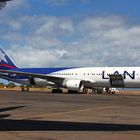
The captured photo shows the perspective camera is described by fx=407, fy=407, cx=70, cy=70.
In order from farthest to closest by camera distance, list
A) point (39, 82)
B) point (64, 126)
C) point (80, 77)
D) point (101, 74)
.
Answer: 1. point (39, 82)
2. point (80, 77)
3. point (101, 74)
4. point (64, 126)

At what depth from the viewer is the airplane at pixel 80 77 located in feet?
177

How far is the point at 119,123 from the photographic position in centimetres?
1602

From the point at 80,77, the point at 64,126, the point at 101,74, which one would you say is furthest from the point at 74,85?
the point at 64,126

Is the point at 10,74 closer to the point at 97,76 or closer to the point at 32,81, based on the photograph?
the point at 32,81

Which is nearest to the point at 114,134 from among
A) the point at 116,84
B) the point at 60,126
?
→ the point at 60,126

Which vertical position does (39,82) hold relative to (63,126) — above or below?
above

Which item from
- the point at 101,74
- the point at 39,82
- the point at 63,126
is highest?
the point at 101,74

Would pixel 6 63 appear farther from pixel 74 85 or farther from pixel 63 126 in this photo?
pixel 63 126

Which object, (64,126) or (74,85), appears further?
(74,85)

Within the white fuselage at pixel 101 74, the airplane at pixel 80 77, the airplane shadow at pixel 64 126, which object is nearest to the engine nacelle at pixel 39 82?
the airplane at pixel 80 77

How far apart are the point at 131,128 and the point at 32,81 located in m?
48.2

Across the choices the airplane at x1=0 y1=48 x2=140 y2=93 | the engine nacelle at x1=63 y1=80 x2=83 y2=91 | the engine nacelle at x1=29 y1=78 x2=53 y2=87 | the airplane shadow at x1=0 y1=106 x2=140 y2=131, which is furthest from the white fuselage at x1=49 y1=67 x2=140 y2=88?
the airplane shadow at x1=0 y1=106 x2=140 y2=131

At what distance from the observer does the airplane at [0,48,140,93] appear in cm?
5400

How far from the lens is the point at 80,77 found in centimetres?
5797
